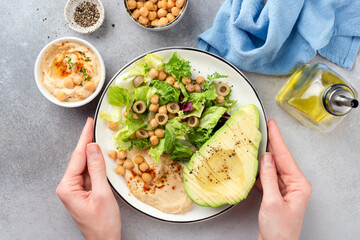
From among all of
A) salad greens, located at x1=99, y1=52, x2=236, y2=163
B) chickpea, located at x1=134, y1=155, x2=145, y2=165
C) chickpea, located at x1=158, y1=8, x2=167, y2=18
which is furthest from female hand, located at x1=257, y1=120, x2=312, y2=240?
chickpea, located at x1=158, y1=8, x2=167, y2=18

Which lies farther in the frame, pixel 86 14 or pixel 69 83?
pixel 86 14

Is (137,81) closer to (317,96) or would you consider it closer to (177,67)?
(177,67)

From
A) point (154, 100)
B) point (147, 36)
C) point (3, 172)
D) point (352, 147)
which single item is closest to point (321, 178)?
point (352, 147)

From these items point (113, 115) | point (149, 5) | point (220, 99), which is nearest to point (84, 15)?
point (149, 5)

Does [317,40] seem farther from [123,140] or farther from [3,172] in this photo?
[3,172]

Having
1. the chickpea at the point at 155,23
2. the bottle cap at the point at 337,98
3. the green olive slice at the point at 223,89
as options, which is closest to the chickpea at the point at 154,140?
the green olive slice at the point at 223,89
